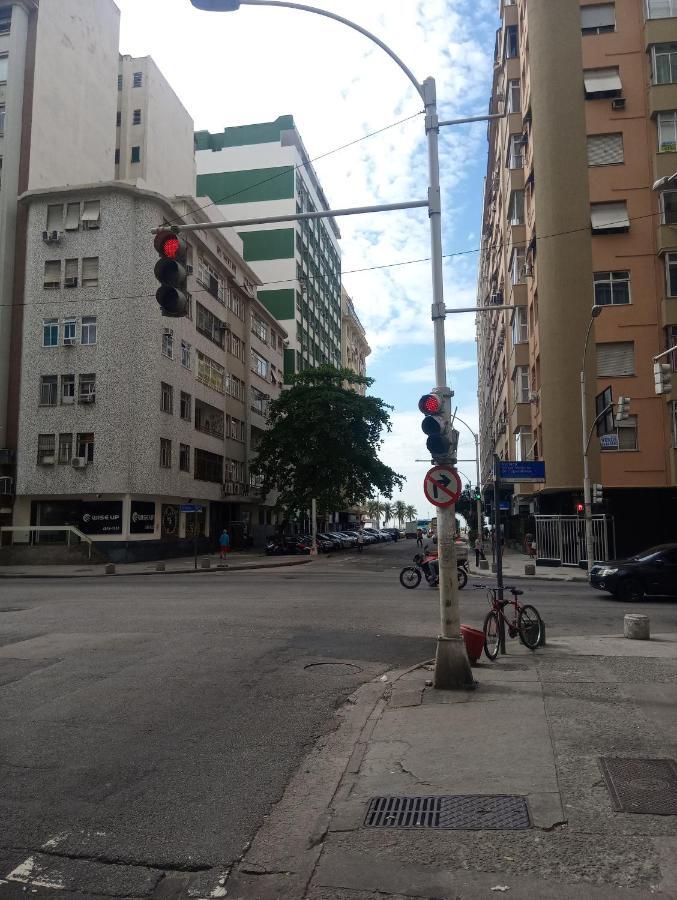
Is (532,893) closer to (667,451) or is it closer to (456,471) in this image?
(456,471)

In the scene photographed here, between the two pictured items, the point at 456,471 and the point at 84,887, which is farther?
the point at 456,471

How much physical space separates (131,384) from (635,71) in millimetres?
26425

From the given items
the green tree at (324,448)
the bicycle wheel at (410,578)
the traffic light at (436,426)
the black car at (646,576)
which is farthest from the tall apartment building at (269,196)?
the traffic light at (436,426)

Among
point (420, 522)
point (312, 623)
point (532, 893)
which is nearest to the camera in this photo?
point (532, 893)

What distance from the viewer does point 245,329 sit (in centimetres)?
5234

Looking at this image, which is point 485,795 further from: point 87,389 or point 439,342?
point 87,389

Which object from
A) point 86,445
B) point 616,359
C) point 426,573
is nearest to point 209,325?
point 86,445

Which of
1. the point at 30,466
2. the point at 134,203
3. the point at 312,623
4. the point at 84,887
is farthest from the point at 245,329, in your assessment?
the point at 84,887

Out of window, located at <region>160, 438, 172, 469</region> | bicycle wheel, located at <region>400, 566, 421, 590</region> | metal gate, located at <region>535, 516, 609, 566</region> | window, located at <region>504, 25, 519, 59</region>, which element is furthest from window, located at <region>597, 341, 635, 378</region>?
window, located at <region>160, 438, 172, 469</region>

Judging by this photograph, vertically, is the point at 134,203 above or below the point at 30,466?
above

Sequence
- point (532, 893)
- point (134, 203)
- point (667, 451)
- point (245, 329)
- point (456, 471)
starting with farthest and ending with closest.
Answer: point (245, 329), point (134, 203), point (667, 451), point (456, 471), point (532, 893)

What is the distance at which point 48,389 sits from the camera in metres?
36.3

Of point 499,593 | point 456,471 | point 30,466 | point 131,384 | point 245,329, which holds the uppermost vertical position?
point 245,329

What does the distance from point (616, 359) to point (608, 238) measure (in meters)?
5.12
